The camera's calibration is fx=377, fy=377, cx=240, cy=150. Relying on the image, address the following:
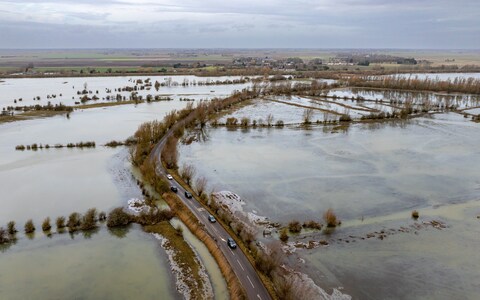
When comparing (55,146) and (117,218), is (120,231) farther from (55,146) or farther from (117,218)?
(55,146)

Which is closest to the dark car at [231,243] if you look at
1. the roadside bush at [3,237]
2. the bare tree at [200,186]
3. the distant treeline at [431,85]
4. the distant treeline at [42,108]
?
the bare tree at [200,186]

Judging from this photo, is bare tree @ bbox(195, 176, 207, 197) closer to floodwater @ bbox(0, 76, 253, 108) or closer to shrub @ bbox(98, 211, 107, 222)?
shrub @ bbox(98, 211, 107, 222)

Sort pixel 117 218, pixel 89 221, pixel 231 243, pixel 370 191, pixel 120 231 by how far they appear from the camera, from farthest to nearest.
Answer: pixel 370 191 < pixel 117 218 < pixel 89 221 < pixel 120 231 < pixel 231 243

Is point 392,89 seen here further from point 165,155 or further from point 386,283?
point 386,283

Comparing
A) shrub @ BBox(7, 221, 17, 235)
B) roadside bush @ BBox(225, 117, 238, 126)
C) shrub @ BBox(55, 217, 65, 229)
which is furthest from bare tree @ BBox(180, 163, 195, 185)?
roadside bush @ BBox(225, 117, 238, 126)

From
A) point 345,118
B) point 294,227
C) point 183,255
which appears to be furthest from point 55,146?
point 345,118

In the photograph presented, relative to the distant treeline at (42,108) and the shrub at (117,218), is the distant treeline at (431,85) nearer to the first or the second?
the distant treeline at (42,108)
